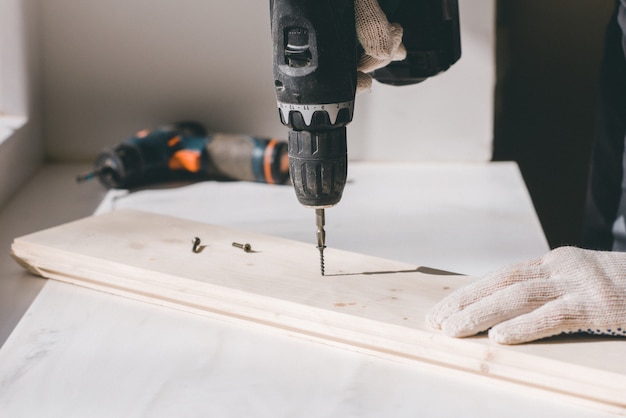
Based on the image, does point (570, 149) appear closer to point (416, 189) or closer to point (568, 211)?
point (568, 211)

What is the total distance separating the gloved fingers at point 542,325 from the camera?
0.88m

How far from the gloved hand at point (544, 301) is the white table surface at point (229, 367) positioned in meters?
0.06

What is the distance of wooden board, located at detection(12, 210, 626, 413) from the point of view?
0.86 metres

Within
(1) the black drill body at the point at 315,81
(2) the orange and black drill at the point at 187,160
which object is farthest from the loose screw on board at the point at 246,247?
(2) the orange and black drill at the point at 187,160

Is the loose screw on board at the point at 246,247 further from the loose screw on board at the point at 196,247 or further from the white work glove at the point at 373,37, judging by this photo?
the white work glove at the point at 373,37

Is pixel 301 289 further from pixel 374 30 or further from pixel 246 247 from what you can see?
pixel 374 30

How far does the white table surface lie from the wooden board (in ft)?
0.06

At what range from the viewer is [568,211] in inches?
87.6

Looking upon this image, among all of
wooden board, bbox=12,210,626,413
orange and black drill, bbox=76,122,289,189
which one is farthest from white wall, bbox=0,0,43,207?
wooden board, bbox=12,210,626,413

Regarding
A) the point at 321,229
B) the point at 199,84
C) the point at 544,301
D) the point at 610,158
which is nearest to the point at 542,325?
the point at 544,301

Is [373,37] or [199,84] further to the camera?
[199,84]

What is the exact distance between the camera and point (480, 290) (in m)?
0.96

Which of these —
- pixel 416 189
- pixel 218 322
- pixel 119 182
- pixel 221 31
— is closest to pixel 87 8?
pixel 221 31

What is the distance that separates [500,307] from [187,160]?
3.24 feet
